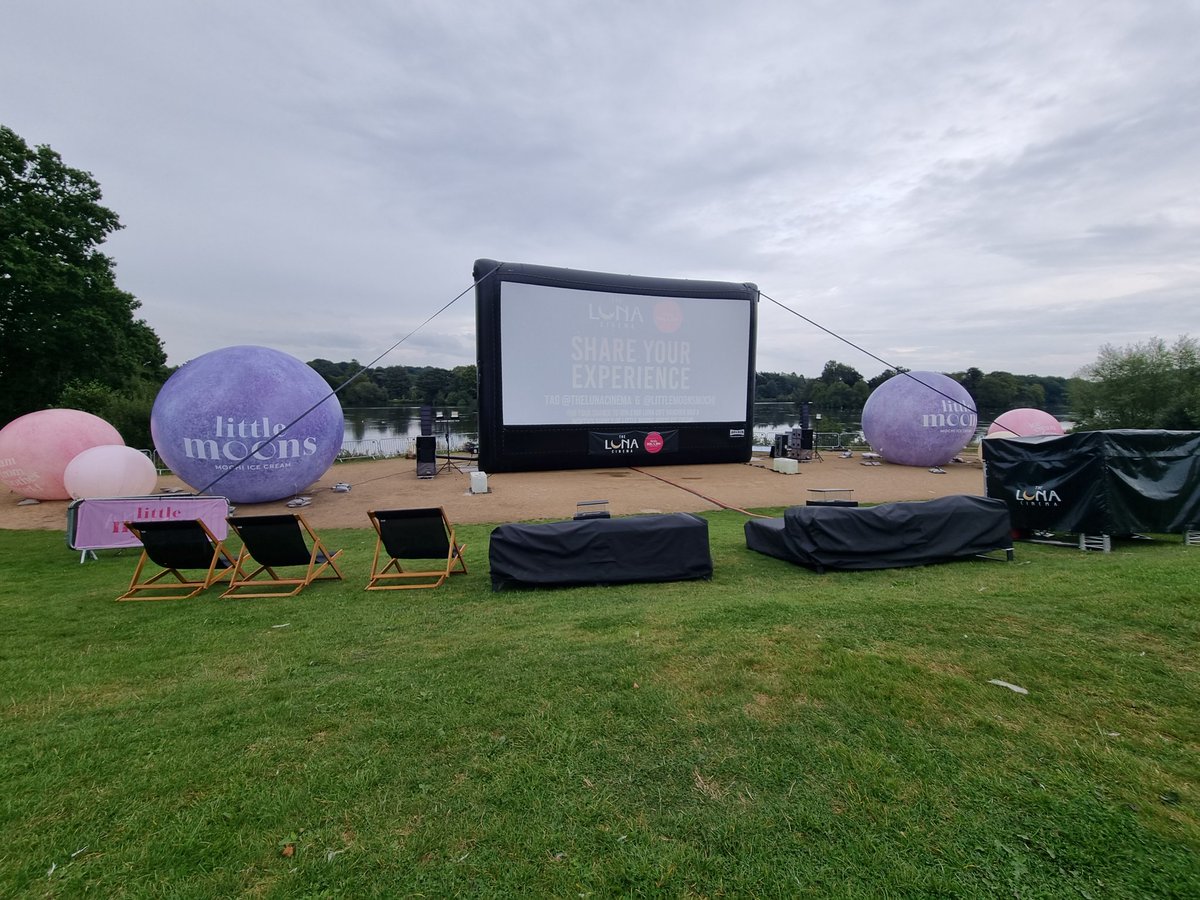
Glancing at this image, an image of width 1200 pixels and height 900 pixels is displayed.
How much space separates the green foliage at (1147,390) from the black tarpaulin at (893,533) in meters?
27.7

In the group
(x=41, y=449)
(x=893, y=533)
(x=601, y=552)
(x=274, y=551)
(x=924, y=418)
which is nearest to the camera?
(x=601, y=552)

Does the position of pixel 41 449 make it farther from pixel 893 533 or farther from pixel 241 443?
pixel 893 533

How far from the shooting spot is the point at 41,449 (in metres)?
11.1

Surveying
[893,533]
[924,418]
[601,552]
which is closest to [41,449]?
[601,552]

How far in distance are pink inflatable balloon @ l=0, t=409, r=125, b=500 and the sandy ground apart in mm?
457

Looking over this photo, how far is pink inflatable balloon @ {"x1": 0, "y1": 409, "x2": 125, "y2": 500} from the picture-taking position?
11125 mm

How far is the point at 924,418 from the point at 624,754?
16740 mm

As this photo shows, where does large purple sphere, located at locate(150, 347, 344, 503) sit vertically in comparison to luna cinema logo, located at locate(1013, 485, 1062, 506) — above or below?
above

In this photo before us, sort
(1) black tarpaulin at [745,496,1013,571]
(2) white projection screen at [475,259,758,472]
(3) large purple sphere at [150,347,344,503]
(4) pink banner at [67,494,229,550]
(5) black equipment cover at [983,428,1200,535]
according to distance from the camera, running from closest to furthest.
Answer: (1) black tarpaulin at [745,496,1013,571], (5) black equipment cover at [983,428,1200,535], (4) pink banner at [67,494,229,550], (3) large purple sphere at [150,347,344,503], (2) white projection screen at [475,259,758,472]

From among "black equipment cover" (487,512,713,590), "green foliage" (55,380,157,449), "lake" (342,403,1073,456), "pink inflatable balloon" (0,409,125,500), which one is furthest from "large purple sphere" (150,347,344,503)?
"green foliage" (55,380,157,449)

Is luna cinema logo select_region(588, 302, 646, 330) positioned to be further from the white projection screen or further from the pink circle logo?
the pink circle logo

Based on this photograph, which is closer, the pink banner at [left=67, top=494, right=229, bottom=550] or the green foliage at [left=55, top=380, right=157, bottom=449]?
the pink banner at [left=67, top=494, right=229, bottom=550]

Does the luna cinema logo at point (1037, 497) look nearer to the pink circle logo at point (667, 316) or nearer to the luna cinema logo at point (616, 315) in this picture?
the pink circle logo at point (667, 316)

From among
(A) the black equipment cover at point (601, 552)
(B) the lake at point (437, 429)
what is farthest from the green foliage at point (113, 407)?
(A) the black equipment cover at point (601, 552)
